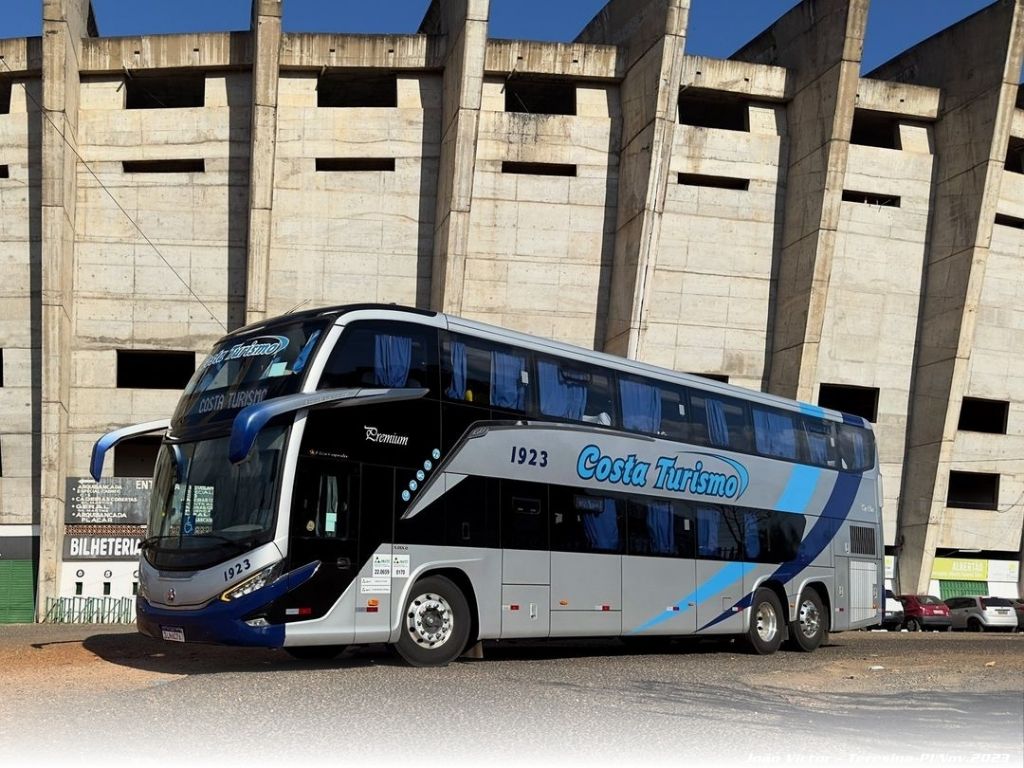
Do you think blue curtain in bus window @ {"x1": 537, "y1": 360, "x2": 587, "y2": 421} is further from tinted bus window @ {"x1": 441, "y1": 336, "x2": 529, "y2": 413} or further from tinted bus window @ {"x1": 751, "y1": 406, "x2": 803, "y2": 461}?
tinted bus window @ {"x1": 751, "y1": 406, "x2": 803, "y2": 461}

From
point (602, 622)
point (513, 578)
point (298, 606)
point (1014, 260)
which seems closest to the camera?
point (298, 606)

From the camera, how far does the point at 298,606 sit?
10805 millimetres

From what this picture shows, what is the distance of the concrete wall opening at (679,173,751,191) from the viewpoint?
3154cm

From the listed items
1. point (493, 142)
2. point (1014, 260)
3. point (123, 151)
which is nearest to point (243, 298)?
point (123, 151)

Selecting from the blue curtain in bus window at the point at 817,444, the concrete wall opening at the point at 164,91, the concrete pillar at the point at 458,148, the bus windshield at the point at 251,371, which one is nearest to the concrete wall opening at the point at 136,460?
the concrete wall opening at the point at 164,91

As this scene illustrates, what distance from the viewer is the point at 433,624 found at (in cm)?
1195

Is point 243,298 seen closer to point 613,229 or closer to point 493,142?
point 493,142

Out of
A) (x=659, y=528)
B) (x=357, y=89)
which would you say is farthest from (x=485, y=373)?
(x=357, y=89)

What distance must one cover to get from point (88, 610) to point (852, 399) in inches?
909

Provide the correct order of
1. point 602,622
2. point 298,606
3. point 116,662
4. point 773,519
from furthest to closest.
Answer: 1. point 773,519
2. point 602,622
3. point 116,662
4. point 298,606

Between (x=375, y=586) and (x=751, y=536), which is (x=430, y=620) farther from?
(x=751, y=536)

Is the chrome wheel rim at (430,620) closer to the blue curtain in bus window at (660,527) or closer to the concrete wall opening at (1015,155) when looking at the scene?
the blue curtain in bus window at (660,527)

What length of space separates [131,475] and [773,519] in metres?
21.6

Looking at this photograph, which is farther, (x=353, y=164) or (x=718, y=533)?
(x=353, y=164)
